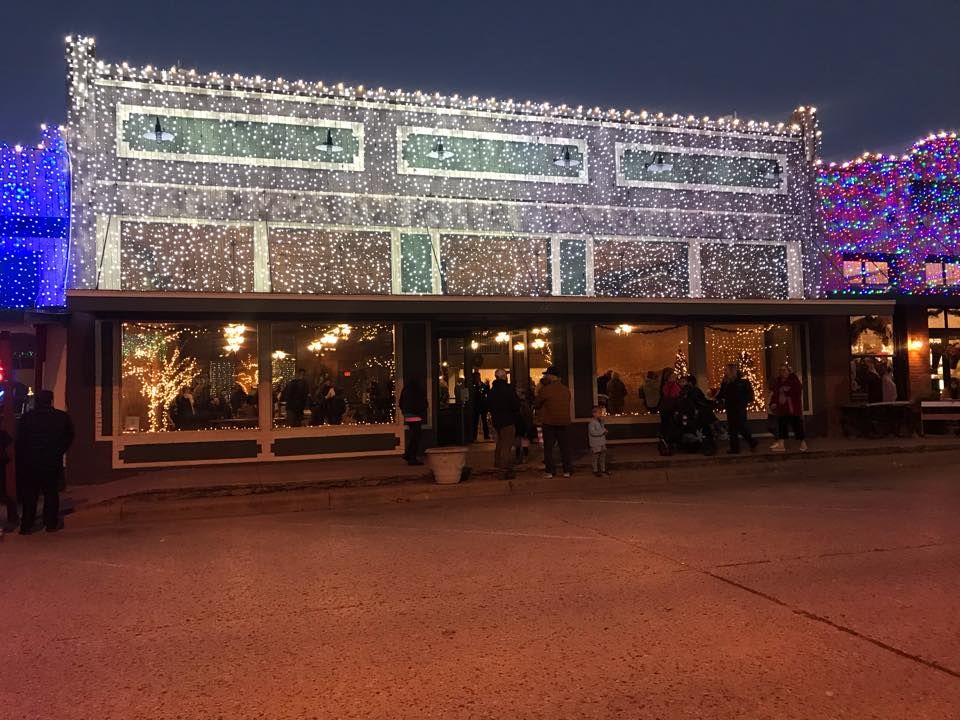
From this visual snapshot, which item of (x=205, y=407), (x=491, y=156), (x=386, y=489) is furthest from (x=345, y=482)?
(x=491, y=156)

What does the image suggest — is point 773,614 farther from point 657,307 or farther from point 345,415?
point 345,415

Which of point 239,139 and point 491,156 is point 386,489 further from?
point 491,156

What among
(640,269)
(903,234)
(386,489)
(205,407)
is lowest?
(386,489)

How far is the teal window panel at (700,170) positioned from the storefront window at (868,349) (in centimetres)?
364

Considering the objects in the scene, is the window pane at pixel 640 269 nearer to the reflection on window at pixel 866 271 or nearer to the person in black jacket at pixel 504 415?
the reflection on window at pixel 866 271

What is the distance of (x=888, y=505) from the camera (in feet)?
30.7

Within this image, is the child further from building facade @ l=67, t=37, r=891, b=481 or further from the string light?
the string light

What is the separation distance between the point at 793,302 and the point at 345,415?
872cm

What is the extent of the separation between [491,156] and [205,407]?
7.17m

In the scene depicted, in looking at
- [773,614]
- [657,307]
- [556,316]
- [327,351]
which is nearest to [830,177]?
[657,307]

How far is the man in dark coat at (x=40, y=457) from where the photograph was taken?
8.79m

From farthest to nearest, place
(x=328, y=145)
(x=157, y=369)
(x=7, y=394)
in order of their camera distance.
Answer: (x=328, y=145) < (x=157, y=369) < (x=7, y=394)

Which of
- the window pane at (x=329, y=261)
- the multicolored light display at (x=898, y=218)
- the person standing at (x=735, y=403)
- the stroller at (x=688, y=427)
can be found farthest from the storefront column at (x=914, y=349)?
the window pane at (x=329, y=261)

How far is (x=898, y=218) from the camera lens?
1683 cm
